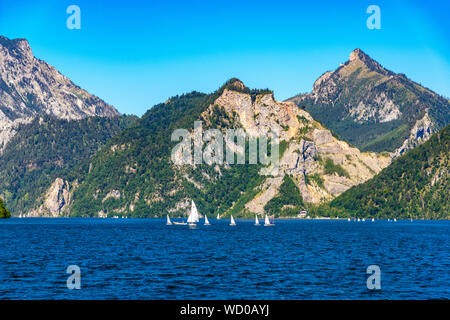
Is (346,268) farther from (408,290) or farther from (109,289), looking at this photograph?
(109,289)

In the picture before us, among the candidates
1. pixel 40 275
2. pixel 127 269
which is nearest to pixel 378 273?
pixel 127 269

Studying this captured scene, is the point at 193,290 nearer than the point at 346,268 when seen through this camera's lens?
Yes

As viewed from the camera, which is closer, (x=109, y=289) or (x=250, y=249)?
(x=109, y=289)
